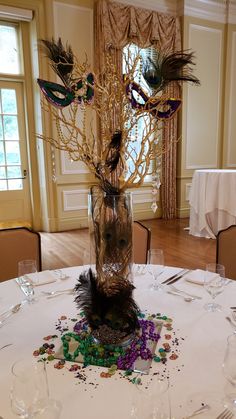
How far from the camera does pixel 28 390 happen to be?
680 millimetres

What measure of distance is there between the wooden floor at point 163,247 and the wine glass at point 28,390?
2.48m

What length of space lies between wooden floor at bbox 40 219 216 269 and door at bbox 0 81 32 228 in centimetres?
72

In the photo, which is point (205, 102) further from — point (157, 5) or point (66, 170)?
point (66, 170)

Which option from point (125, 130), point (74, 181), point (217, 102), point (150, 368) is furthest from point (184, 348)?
point (217, 102)

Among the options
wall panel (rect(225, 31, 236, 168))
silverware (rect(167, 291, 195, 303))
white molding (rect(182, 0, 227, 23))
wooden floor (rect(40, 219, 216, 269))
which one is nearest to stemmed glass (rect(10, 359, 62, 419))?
silverware (rect(167, 291, 195, 303))

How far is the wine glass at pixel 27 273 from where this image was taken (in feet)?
4.17

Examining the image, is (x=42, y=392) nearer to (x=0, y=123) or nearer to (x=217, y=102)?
(x=0, y=123)

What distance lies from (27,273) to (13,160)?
421cm

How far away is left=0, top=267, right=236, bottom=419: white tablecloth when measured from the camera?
2.40 feet

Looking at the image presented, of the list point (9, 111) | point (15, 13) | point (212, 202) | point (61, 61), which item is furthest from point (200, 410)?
point (15, 13)

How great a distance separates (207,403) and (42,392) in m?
0.37

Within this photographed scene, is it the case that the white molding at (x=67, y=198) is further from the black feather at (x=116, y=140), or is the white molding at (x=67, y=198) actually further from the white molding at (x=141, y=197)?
the black feather at (x=116, y=140)

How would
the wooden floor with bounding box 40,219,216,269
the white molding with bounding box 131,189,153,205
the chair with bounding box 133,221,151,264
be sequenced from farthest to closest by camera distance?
the white molding with bounding box 131,189,153,205, the wooden floor with bounding box 40,219,216,269, the chair with bounding box 133,221,151,264

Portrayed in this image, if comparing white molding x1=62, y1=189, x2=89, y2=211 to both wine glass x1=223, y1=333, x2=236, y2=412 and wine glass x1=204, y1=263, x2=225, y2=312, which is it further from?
wine glass x1=223, y1=333, x2=236, y2=412
